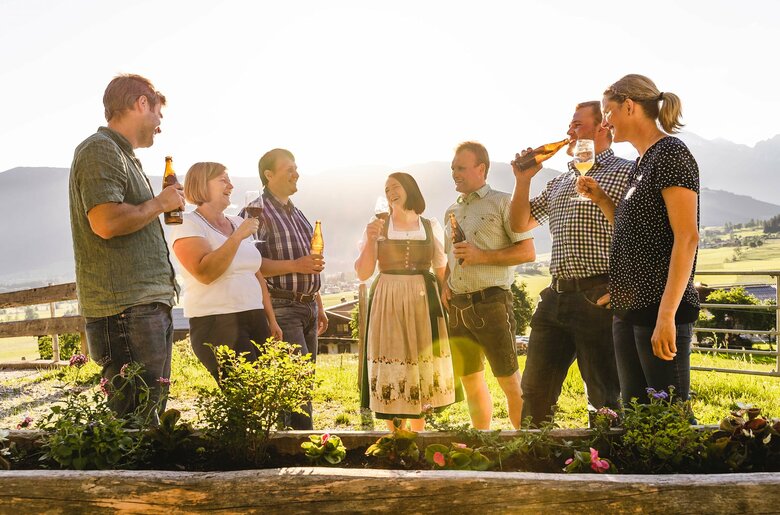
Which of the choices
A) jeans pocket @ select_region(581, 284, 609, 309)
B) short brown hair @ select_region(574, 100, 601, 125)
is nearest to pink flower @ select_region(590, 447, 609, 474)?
jeans pocket @ select_region(581, 284, 609, 309)

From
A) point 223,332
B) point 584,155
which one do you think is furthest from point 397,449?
point 584,155

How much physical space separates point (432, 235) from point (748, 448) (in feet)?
8.66

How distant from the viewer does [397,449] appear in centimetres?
235

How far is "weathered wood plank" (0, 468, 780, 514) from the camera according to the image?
1.88 meters

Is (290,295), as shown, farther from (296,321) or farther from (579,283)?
(579,283)

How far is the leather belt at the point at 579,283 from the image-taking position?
3.41 meters

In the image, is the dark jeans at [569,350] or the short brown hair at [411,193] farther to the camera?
the short brown hair at [411,193]

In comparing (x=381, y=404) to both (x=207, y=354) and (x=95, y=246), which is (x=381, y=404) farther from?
(x=95, y=246)

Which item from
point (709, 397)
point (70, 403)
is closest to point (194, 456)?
point (70, 403)

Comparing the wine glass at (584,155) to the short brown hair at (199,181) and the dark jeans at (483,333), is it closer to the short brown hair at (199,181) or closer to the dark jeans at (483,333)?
the dark jeans at (483,333)

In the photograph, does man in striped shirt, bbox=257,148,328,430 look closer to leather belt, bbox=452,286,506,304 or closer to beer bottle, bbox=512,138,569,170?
leather belt, bbox=452,286,506,304

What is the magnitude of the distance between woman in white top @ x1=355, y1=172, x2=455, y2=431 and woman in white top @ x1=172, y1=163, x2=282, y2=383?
39.0 inches

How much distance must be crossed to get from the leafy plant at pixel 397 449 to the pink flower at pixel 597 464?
664mm

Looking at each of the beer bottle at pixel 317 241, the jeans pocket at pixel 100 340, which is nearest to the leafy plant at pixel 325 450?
the jeans pocket at pixel 100 340
